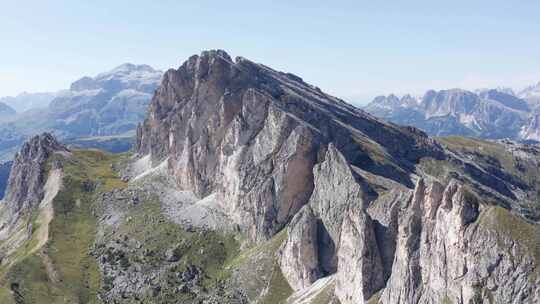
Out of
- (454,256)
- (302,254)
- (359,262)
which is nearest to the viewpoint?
(454,256)

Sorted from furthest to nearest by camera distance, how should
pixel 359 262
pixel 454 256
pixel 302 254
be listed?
pixel 302 254, pixel 359 262, pixel 454 256

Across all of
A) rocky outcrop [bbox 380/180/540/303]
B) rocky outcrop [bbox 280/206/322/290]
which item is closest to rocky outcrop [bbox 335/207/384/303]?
rocky outcrop [bbox 380/180/540/303]

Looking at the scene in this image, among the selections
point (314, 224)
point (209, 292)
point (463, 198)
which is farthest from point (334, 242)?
point (463, 198)

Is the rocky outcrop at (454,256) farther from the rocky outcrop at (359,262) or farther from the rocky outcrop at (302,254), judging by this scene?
the rocky outcrop at (302,254)

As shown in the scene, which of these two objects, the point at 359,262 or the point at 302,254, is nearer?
the point at 359,262

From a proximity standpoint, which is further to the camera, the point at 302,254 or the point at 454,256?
the point at 302,254

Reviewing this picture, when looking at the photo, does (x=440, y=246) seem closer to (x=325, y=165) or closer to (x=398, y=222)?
(x=398, y=222)

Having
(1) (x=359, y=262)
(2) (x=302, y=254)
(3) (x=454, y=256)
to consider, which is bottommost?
(2) (x=302, y=254)

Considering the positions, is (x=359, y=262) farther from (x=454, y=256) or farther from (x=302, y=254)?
(x=454, y=256)

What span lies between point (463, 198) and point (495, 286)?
19759 mm

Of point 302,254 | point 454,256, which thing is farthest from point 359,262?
point 454,256

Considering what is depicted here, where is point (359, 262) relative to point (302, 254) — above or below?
above

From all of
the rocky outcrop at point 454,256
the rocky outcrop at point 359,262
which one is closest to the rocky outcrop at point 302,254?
the rocky outcrop at point 359,262

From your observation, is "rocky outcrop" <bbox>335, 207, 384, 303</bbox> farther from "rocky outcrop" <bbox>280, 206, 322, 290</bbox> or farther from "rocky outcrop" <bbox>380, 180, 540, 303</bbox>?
"rocky outcrop" <bbox>280, 206, 322, 290</bbox>
